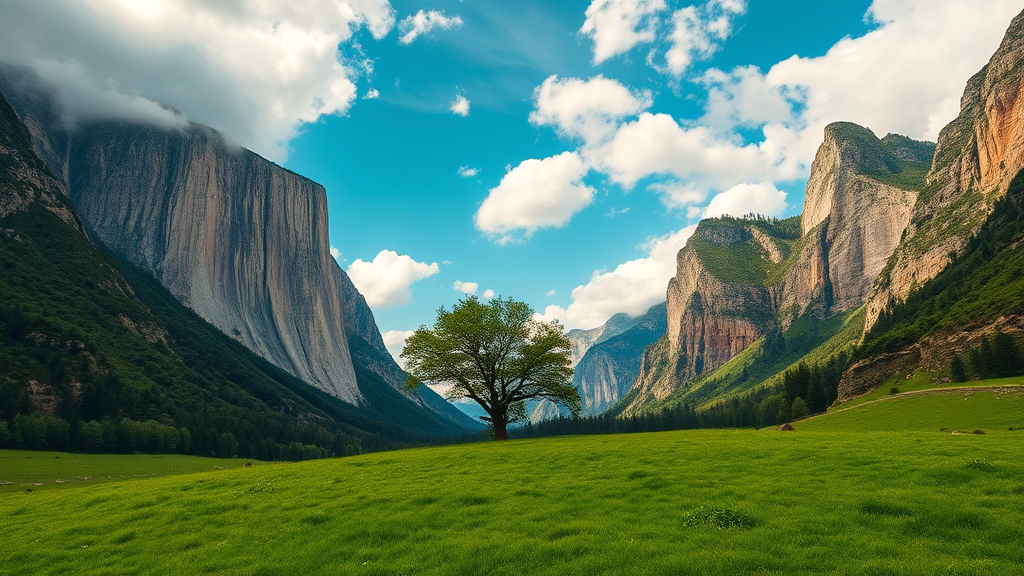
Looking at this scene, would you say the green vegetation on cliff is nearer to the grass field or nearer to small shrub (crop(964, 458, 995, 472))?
small shrub (crop(964, 458, 995, 472))

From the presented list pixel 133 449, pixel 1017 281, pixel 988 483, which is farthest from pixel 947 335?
pixel 133 449

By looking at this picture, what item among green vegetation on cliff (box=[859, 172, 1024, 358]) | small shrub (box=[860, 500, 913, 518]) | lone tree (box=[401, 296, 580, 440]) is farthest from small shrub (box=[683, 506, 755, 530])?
green vegetation on cliff (box=[859, 172, 1024, 358])

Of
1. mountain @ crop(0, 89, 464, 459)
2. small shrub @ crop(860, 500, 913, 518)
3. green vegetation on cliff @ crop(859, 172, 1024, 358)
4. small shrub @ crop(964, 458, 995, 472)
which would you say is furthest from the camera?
green vegetation on cliff @ crop(859, 172, 1024, 358)

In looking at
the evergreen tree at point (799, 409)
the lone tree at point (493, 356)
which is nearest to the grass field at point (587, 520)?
the lone tree at point (493, 356)

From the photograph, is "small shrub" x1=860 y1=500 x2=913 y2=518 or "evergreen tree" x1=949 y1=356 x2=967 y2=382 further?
"evergreen tree" x1=949 y1=356 x2=967 y2=382

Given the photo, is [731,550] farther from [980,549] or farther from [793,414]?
[793,414]

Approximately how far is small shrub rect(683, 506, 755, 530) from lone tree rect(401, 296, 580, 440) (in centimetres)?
4199

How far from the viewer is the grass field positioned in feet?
34.3

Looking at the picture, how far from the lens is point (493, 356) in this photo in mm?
56156

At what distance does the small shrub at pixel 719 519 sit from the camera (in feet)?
40.5

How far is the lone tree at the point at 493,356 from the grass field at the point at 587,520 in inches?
1164

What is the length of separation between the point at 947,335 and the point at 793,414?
130ft

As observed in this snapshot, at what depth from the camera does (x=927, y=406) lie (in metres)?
72.5

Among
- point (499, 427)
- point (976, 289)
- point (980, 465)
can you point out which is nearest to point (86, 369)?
point (499, 427)
